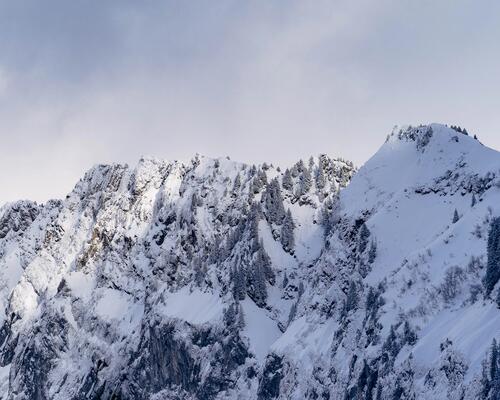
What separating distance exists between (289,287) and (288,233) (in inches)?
534

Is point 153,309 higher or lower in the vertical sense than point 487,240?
lower

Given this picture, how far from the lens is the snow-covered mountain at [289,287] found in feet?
334

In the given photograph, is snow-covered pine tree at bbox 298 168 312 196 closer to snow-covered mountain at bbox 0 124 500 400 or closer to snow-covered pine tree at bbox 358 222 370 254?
snow-covered mountain at bbox 0 124 500 400

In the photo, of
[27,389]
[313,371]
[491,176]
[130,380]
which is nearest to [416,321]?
[313,371]

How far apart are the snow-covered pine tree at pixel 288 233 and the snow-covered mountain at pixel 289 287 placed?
41 cm

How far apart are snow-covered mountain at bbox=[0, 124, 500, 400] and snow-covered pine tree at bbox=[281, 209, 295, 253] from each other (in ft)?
1.33

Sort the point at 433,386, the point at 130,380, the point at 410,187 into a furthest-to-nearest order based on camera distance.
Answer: the point at 130,380 → the point at 410,187 → the point at 433,386

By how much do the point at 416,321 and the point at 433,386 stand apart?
14430 millimetres

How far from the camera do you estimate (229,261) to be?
16400 cm

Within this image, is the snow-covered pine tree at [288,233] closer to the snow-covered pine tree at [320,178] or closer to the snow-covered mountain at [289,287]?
the snow-covered mountain at [289,287]

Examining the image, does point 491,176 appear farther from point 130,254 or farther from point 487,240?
point 130,254

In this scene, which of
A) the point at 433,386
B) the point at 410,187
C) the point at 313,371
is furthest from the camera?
the point at 410,187

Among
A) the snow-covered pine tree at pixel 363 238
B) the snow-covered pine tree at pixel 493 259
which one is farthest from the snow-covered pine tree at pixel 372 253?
the snow-covered pine tree at pixel 493 259

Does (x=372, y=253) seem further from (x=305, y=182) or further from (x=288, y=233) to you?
(x=305, y=182)
